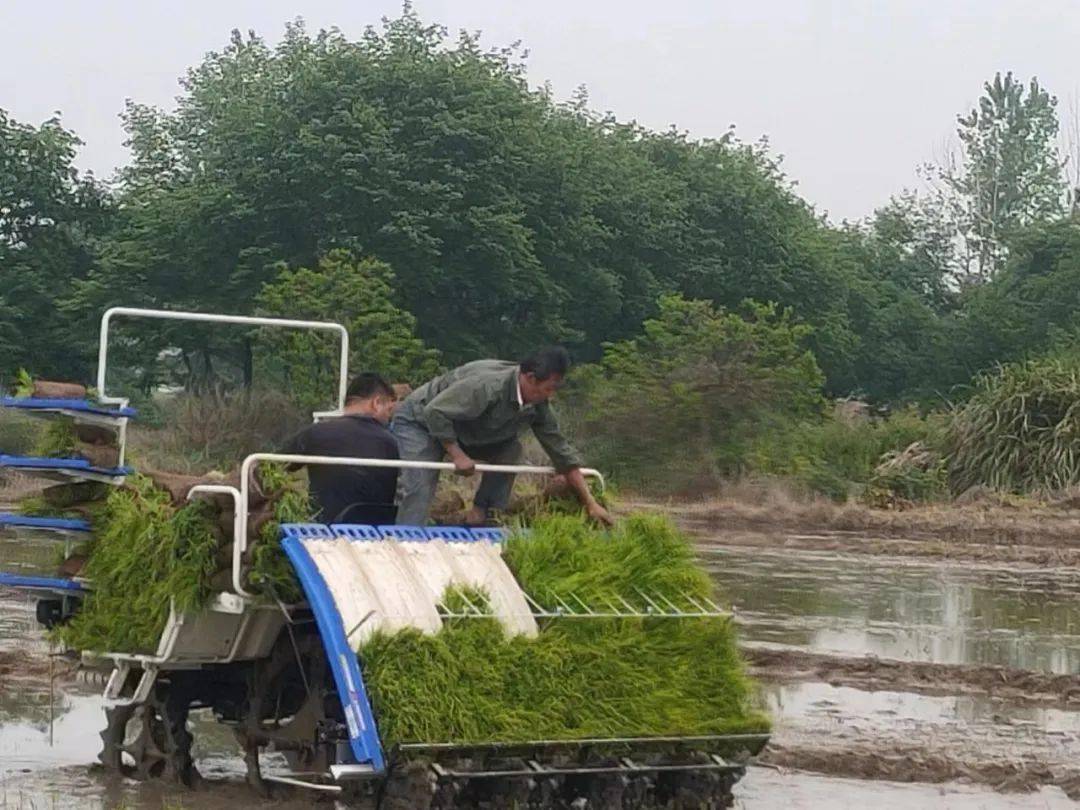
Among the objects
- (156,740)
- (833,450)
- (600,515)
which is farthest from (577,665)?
(833,450)

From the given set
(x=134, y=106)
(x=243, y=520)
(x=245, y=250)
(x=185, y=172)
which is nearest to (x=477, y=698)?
(x=243, y=520)

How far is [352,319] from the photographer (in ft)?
118

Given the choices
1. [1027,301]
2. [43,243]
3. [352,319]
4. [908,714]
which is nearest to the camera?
[908,714]

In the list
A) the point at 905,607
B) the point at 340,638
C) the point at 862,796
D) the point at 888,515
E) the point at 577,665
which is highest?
the point at 340,638

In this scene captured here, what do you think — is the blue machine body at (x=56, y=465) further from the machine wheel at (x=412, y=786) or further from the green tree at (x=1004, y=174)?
the green tree at (x=1004, y=174)

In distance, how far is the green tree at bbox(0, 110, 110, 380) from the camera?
42812 millimetres

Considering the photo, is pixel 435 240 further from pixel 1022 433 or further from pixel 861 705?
pixel 861 705

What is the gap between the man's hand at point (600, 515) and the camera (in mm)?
9039

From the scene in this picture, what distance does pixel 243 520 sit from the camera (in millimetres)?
8117

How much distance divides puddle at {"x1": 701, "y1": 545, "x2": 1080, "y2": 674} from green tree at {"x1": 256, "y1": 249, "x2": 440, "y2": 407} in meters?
10.5

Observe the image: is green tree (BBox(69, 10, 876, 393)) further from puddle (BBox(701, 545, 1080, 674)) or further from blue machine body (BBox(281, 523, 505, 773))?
blue machine body (BBox(281, 523, 505, 773))

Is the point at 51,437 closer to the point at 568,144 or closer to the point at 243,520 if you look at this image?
the point at 243,520

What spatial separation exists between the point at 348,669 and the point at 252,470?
120cm

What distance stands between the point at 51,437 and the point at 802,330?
27.5 m
